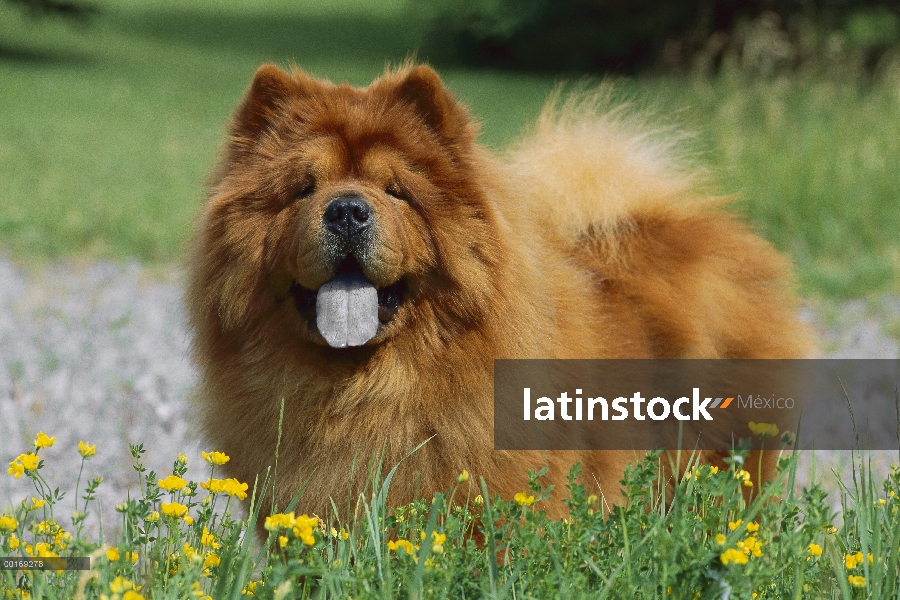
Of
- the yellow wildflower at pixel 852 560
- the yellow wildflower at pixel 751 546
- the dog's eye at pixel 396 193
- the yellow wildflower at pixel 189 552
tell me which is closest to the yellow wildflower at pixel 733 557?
the yellow wildflower at pixel 751 546

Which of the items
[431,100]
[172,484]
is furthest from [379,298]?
[172,484]

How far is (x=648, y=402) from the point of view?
3.45m

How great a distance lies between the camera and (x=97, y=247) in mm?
8336

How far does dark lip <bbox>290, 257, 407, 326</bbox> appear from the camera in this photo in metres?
2.85

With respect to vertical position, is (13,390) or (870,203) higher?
(870,203)

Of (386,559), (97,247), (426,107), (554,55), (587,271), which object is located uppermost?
(554,55)

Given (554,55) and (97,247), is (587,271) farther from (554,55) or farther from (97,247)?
(554,55)

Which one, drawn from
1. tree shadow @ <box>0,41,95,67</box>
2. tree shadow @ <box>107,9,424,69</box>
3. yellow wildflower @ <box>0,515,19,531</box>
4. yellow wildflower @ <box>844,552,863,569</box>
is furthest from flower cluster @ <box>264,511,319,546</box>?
tree shadow @ <box>0,41,95,67</box>

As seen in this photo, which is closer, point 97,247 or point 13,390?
point 13,390

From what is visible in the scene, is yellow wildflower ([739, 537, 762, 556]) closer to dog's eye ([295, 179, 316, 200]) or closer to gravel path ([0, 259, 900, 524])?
dog's eye ([295, 179, 316, 200])

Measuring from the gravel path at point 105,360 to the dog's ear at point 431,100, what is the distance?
1230mm

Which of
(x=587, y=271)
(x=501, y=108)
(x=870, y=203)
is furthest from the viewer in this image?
(x=501, y=108)

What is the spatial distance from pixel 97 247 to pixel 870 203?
660cm

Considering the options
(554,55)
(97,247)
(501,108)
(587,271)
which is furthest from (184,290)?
(554,55)
